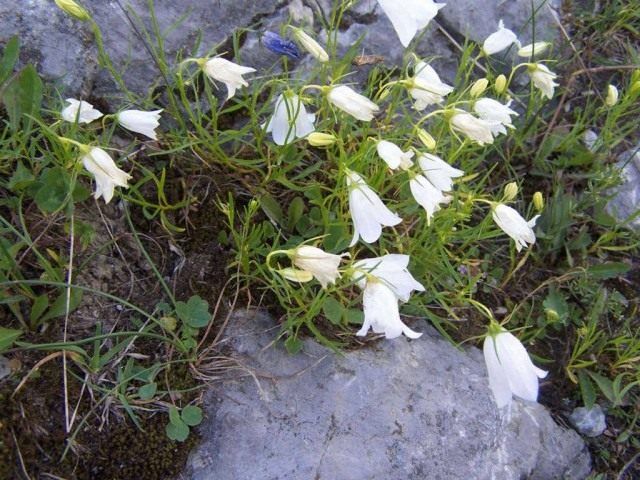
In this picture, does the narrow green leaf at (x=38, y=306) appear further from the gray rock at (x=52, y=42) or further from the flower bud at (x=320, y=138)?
the flower bud at (x=320, y=138)

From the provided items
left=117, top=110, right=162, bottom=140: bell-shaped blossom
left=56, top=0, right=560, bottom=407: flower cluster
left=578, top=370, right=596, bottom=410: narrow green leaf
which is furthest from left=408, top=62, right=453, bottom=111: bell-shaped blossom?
left=578, top=370, right=596, bottom=410: narrow green leaf

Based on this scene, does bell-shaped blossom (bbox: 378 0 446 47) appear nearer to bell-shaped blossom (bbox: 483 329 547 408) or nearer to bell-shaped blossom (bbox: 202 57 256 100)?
bell-shaped blossom (bbox: 202 57 256 100)

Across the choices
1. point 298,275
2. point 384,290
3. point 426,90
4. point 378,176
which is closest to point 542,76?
point 426,90

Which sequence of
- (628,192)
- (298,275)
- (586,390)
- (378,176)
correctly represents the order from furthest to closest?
(628,192) → (586,390) → (378,176) → (298,275)

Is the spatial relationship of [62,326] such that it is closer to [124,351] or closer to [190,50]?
[124,351]

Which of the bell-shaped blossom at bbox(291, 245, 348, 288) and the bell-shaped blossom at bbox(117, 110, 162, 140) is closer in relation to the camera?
the bell-shaped blossom at bbox(291, 245, 348, 288)

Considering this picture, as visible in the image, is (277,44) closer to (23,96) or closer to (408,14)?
(408,14)
